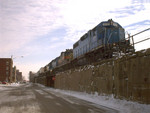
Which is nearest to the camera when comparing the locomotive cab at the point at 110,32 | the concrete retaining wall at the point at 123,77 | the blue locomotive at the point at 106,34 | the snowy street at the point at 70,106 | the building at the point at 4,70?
the snowy street at the point at 70,106

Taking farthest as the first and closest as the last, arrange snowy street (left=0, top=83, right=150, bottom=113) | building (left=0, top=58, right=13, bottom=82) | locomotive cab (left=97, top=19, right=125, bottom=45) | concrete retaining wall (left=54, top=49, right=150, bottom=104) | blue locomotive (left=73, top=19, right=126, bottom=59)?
building (left=0, top=58, right=13, bottom=82) < locomotive cab (left=97, top=19, right=125, bottom=45) < blue locomotive (left=73, top=19, right=126, bottom=59) < concrete retaining wall (left=54, top=49, right=150, bottom=104) < snowy street (left=0, top=83, right=150, bottom=113)

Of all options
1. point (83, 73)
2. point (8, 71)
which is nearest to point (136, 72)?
point (83, 73)

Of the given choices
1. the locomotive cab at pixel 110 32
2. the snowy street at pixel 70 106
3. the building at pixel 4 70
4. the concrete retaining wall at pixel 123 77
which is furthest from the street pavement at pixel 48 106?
the building at pixel 4 70

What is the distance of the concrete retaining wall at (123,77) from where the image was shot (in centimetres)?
938

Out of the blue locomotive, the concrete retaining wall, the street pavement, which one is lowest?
the street pavement

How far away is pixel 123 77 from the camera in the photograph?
11484 millimetres

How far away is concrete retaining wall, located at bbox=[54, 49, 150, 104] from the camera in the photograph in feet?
→ 30.8

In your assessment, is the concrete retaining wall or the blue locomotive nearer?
the concrete retaining wall

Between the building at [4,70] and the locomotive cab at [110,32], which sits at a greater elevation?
the locomotive cab at [110,32]

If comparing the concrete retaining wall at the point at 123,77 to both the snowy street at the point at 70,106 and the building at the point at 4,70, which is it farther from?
the building at the point at 4,70

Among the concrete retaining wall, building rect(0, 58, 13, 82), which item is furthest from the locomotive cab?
building rect(0, 58, 13, 82)

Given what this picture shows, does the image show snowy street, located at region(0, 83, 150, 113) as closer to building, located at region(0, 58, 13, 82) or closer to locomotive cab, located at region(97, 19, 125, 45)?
locomotive cab, located at region(97, 19, 125, 45)

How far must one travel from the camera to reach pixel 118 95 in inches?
465

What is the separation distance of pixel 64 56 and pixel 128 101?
90.3 ft
